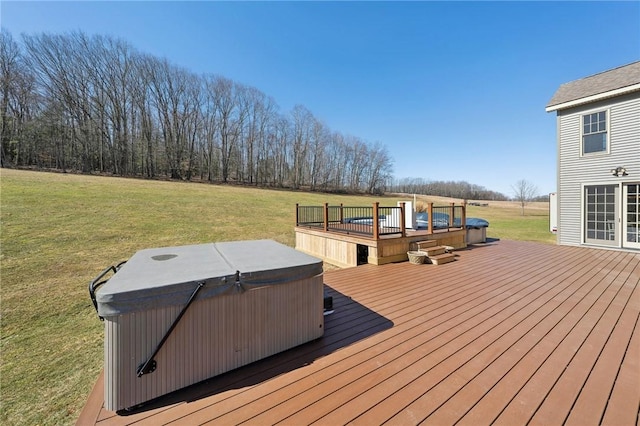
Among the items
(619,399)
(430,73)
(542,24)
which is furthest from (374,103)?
(619,399)

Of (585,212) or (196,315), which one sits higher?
(585,212)

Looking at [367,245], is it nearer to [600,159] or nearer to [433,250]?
[433,250]

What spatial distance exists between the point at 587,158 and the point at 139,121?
37066mm

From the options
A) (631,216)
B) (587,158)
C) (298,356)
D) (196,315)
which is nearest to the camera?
(196,315)

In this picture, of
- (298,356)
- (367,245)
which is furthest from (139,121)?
(298,356)

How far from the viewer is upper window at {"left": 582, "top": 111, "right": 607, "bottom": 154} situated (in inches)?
324

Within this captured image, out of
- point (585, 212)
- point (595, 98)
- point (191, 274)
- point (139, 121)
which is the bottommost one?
point (191, 274)

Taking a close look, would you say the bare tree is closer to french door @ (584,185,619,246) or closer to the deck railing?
french door @ (584,185,619,246)

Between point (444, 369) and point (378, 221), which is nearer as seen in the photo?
point (444, 369)

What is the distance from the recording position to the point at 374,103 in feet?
73.2

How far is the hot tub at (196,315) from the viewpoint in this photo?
6.04 feet

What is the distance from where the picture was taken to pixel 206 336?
7.11 ft

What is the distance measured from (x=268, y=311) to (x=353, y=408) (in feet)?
3.72

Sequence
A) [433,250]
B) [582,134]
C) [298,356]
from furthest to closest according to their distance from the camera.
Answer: [582,134] → [433,250] → [298,356]
